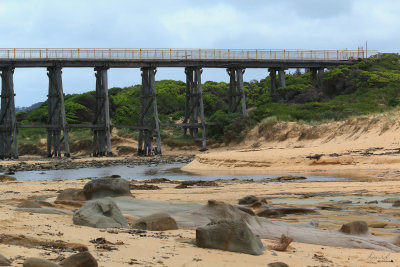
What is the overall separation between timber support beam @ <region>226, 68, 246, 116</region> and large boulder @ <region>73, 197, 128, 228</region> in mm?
39019

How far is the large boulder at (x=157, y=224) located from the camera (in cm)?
870

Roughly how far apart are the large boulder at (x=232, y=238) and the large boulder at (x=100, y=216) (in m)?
1.87

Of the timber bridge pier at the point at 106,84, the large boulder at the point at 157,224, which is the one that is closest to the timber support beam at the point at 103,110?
the timber bridge pier at the point at 106,84

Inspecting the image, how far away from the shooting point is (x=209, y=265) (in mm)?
6301

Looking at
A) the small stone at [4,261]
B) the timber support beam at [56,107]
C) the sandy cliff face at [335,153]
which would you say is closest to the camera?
the small stone at [4,261]

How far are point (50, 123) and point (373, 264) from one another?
3841cm

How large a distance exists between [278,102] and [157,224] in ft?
147

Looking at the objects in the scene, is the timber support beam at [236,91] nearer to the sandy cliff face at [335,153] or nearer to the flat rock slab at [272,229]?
the sandy cliff face at [335,153]

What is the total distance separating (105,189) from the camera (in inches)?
494

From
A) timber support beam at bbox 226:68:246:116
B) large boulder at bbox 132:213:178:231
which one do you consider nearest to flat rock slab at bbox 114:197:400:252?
large boulder at bbox 132:213:178:231

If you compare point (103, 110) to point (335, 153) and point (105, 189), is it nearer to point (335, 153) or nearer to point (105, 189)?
point (335, 153)

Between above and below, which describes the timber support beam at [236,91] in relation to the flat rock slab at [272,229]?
above

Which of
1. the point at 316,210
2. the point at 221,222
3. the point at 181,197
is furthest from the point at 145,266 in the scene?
the point at 181,197

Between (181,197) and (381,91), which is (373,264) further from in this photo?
(381,91)
